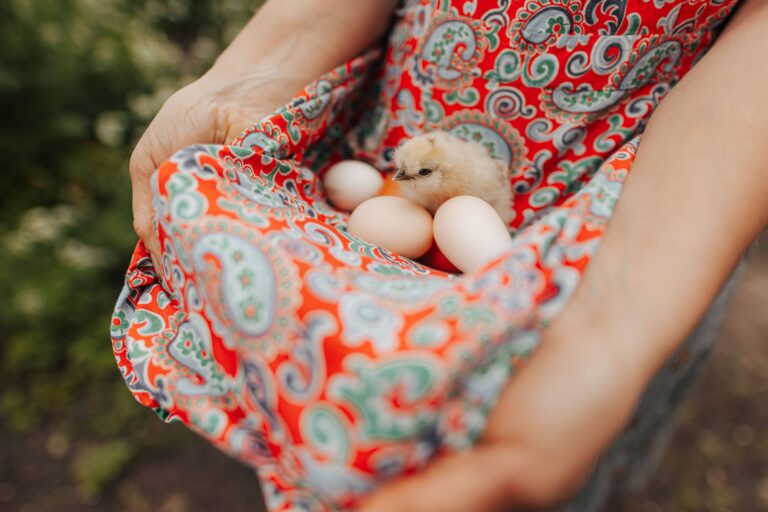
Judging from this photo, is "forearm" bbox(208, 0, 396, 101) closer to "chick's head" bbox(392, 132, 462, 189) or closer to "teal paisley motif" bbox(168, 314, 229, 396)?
"chick's head" bbox(392, 132, 462, 189)

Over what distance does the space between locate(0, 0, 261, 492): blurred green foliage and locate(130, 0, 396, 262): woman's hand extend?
101 cm

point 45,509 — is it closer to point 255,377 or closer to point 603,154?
point 255,377

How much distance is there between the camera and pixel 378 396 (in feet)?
1.55

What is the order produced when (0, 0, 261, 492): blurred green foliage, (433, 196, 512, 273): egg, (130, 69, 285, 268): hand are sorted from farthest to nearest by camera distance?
1. (0, 0, 261, 492): blurred green foliage
2. (130, 69, 285, 268): hand
3. (433, 196, 512, 273): egg

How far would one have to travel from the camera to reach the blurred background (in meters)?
1.62

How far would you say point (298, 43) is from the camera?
0.94 metres

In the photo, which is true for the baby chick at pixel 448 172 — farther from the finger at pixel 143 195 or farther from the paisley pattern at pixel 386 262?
the finger at pixel 143 195

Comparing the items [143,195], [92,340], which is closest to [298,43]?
[143,195]

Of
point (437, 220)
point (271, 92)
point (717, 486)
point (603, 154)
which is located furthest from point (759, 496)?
point (271, 92)

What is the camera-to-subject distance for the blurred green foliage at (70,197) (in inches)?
67.6

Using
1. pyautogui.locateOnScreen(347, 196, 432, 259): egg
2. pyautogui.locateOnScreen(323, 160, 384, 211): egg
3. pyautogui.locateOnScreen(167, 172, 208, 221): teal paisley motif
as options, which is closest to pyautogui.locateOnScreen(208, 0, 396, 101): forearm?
pyautogui.locateOnScreen(323, 160, 384, 211): egg

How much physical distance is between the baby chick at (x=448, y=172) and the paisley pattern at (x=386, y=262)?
5 cm

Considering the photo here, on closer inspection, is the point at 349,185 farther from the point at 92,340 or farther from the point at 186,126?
the point at 92,340

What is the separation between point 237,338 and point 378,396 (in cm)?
17
